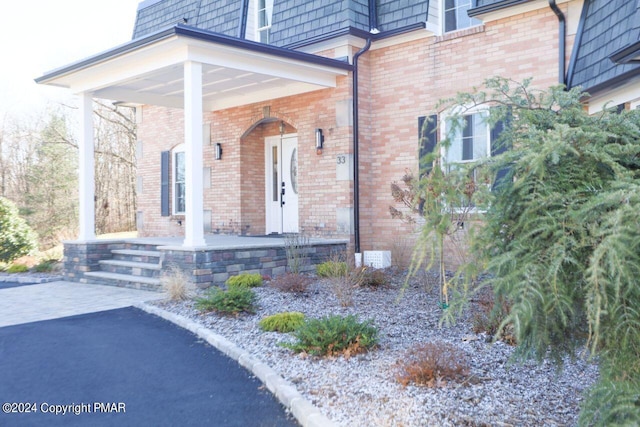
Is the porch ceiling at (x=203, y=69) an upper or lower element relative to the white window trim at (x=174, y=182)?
upper

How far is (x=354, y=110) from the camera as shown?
10.9 meters

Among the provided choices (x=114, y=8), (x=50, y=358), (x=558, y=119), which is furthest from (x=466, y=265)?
(x=114, y=8)

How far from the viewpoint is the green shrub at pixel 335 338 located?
17.3ft

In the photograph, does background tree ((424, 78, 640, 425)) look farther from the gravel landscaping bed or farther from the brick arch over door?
the brick arch over door

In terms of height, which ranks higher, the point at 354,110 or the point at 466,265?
the point at 354,110

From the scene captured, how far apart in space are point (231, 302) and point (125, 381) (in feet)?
7.20

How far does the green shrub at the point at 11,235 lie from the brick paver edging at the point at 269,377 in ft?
27.4

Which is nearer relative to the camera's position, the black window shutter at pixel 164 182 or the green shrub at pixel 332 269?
the green shrub at pixel 332 269

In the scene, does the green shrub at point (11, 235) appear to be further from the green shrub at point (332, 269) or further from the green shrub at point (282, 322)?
the green shrub at point (282, 322)

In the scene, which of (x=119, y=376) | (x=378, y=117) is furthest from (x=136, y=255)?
(x=119, y=376)

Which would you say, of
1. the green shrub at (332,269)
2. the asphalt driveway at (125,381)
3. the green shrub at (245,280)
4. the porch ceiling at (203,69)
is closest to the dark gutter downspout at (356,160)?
the porch ceiling at (203,69)

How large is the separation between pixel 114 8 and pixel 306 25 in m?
27.4

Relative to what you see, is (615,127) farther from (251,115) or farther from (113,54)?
(251,115)

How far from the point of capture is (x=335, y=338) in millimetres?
5324
